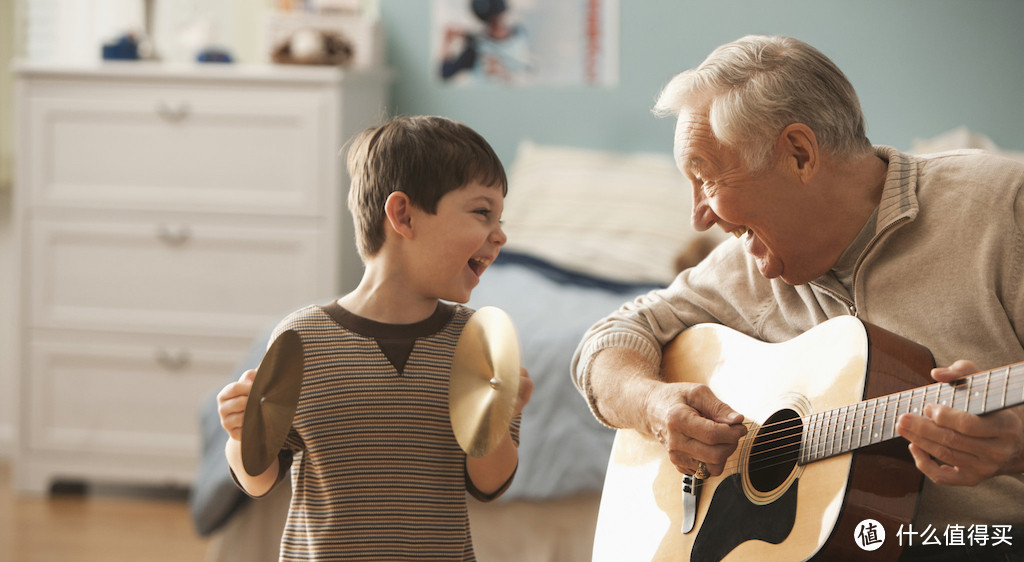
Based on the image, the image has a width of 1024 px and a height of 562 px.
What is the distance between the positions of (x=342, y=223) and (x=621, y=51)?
3.53 ft

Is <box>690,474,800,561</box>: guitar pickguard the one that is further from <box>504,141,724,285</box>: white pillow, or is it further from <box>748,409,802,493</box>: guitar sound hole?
<box>504,141,724,285</box>: white pillow

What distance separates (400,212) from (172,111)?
221 cm

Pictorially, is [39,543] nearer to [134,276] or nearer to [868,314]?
[134,276]

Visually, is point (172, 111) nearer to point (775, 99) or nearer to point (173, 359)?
point (173, 359)

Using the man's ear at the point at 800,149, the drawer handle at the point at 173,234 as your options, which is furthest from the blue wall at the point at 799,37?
the man's ear at the point at 800,149

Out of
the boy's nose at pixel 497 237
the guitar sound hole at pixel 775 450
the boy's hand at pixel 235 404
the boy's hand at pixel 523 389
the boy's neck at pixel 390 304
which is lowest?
the guitar sound hole at pixel 775 450

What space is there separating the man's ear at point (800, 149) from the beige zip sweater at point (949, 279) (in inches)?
3.4

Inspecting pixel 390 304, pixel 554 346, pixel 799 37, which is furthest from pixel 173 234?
pixel 390 304

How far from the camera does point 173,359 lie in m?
2.98

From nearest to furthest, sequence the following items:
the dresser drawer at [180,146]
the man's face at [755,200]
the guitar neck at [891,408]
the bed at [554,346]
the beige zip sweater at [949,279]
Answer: the guitar neck at [891,408], the beige zip sweater at [949,279], the man's face at [755,200], the bed at [554,346], the dresser drawer at [180,146]

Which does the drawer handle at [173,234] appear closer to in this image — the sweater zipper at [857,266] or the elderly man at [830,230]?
the elderly man at [830,230]

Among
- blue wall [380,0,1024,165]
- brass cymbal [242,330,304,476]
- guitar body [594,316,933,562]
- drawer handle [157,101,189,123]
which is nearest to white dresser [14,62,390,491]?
drawer handle [157,101,189,123]

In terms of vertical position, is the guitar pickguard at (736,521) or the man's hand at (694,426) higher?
the man's hand at (694,426)

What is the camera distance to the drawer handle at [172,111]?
2.95 meters
